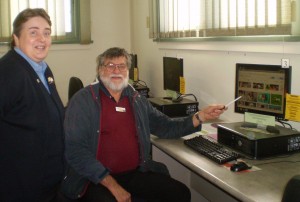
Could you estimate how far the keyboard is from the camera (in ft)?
5.77

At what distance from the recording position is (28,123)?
1.62m

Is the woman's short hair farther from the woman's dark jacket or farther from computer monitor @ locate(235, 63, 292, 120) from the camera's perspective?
computer monitor @ locate(235, 63, 292, 120)

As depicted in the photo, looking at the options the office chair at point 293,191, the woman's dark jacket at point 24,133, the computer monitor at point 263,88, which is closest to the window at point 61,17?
the woman's dark jacket at point 24,133

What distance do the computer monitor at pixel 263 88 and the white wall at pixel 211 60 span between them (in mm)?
186

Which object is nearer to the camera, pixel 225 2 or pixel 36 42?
pixel 36 42

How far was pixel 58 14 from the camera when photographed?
4035 millimetres

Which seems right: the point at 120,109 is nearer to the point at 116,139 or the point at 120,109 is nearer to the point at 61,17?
the point at 116,139

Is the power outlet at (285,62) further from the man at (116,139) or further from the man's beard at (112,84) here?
the man's beard at (112,84)

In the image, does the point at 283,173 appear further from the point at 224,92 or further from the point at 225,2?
the point at 225,2

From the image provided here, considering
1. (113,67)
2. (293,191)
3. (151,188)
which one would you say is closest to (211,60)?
(113,67)

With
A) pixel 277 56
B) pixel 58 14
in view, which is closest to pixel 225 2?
pixel 277 56

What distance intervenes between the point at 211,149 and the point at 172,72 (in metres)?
1.31

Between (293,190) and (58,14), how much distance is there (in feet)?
11.9

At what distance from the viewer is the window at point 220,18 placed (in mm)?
2076
